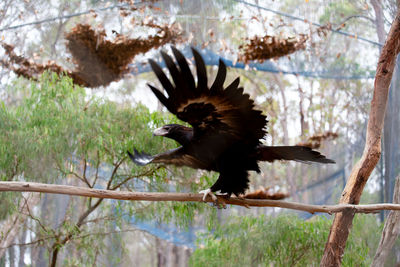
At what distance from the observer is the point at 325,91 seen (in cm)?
1035

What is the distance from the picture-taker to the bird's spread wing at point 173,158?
253 cm

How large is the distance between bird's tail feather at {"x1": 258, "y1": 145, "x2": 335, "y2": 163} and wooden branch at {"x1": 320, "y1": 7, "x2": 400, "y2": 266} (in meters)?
0.57

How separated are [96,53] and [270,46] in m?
2.12

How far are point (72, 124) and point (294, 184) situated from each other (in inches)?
258

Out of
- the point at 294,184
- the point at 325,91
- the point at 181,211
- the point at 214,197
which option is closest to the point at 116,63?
the point at 181,211

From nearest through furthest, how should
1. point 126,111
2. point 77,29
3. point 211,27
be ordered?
1. point 126,111
2. point 77,29
3. point 211,27

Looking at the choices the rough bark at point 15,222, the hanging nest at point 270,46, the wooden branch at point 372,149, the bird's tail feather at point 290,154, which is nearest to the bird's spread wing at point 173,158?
the bird's tail feather at point 290,154

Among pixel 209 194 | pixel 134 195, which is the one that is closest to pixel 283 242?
pixel 209 194

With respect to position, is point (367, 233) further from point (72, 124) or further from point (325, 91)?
point (325, 91)

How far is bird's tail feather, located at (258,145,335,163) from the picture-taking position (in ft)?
7.82

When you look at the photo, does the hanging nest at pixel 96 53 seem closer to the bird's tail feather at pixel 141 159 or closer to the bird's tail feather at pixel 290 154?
the bird's tail feather at pixel 141 159

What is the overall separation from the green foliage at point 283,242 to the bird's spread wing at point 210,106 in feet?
6.96

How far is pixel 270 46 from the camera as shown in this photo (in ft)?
14.9

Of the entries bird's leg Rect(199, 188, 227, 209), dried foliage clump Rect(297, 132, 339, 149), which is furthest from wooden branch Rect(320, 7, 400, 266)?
dried foliage clump Rect(297, 132, 339, 149)
